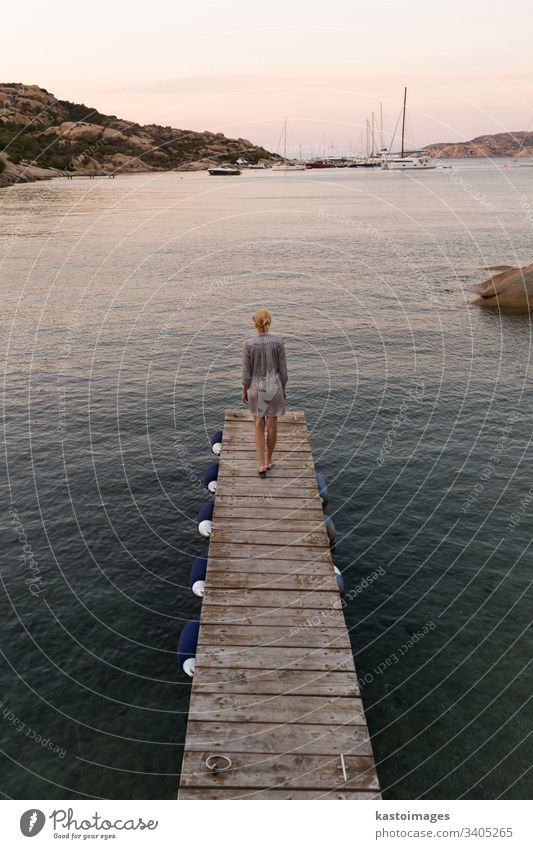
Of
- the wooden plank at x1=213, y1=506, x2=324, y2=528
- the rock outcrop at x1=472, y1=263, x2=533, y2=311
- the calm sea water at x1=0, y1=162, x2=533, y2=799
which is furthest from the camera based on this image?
the rock outcrop at x1=472, y1=263, x2=533, y2=311

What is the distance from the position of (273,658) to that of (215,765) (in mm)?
2443

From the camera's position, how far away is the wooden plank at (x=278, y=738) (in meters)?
9.23

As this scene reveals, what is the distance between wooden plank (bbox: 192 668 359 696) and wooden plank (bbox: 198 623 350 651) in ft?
2.25

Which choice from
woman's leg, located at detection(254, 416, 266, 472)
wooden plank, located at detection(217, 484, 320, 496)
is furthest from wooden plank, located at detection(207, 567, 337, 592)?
woman's leg, located at detection(254, 416, 266, 472)

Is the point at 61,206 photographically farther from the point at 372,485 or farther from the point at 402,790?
the point at 402,790

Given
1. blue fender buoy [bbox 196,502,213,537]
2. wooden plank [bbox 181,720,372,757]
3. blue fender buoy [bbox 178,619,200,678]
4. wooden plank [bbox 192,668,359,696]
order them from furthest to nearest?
blue fender buoy [bbox 196,502,213,537], blue fender buoy [bbox 178,619,200,678], wooden plank [bbox 192,668,359,696], wooden plank [bbox 181,720,372,757]

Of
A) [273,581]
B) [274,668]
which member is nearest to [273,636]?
[274,668]

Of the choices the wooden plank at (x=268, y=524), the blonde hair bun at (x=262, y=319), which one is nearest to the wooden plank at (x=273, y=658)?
the wooden plank at (x=268, y=524)

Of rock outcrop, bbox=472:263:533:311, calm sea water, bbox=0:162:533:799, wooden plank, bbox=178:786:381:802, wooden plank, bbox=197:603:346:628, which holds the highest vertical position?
rock outcrop, bbox=472:263:533:311

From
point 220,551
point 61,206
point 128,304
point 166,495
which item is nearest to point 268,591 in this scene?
point 220,551

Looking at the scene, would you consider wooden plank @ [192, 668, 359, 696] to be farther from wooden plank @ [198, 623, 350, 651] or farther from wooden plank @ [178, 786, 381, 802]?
wooden plank @ [178, 786, 381, 802]

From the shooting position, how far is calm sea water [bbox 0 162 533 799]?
40.5ft

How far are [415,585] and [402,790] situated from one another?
6.20 meters

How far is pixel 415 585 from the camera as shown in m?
16.7
